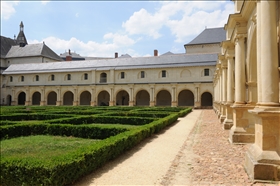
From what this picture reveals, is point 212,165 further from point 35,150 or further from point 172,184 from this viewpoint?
point 35,150

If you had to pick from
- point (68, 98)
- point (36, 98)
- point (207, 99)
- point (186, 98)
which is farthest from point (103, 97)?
point (207, 99)

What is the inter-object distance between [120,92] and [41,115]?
23.4 metres

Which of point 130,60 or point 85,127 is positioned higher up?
point 130,60

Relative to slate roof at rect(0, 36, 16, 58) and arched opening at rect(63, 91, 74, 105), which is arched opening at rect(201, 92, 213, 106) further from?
slate roof at rect(0, 36, 16, 58)

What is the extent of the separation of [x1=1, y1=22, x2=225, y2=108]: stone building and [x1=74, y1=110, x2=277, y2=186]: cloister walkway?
24211 millimetres

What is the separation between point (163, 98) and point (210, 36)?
Result: 45.3ft

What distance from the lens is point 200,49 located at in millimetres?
38812

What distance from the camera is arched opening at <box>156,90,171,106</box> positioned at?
36.0m

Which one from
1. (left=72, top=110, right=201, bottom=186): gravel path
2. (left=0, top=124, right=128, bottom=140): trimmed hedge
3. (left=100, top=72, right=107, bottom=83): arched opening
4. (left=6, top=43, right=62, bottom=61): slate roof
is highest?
(left=6, top=43, right=62, bottom=61): slate roof

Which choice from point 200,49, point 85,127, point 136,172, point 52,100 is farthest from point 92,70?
point 136,172

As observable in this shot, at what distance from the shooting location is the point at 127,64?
119 feet

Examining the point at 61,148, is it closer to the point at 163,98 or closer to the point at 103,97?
the point at 163,98

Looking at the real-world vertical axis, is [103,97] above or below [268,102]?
above

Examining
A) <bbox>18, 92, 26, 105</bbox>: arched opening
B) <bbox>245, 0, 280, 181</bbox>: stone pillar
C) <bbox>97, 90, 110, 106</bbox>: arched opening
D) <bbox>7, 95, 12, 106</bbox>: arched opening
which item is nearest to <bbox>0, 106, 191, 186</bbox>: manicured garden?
<bbox>245, 0, 280, 181</bbox>: stone pillar
